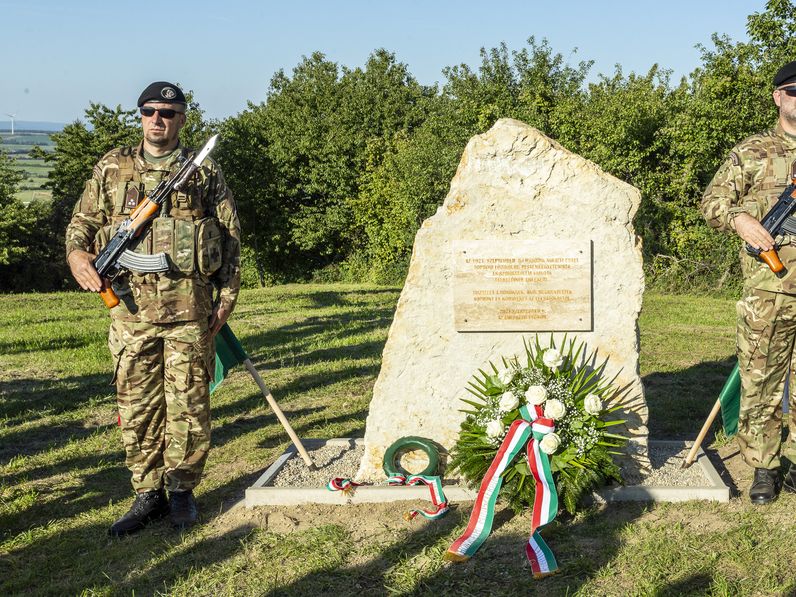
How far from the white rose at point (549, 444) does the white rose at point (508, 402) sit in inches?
11.0

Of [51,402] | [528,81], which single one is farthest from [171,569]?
[528,81]

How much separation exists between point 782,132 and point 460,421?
2.66 metres

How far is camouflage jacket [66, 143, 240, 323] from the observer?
4.67 m

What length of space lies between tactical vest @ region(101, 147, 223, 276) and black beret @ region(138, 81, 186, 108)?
329 millimetres

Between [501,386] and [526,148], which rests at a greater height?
[526,148]

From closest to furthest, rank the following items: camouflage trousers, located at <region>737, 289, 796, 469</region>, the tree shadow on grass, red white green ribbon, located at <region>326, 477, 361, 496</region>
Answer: the tree shadow on grass → camouflage trousers, located at <region>737, 289, 796, 469</region> → red white green ribbon, located at <region>326, 477, 361, 496</region>

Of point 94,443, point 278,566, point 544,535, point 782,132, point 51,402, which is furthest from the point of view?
point 51,402

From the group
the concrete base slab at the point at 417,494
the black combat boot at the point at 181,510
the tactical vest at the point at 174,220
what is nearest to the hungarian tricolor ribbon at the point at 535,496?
the concrete base slab at the point at 417,494

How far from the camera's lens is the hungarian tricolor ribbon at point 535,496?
4145 mm

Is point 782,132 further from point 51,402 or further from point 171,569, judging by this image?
point 51,402

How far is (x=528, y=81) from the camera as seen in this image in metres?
29.2

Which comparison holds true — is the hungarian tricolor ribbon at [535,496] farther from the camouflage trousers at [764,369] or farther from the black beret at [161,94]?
the black beret at [161,94]

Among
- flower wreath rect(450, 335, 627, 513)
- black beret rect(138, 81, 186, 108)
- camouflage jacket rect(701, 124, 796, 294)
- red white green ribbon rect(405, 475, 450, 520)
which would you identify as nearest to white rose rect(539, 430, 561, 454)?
flower wreath rect(450, 335, 627, 513)

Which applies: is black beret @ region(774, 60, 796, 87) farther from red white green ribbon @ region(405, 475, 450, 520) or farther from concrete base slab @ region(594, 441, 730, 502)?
red white green ribbon @ region(405, 475, 450, 520)
